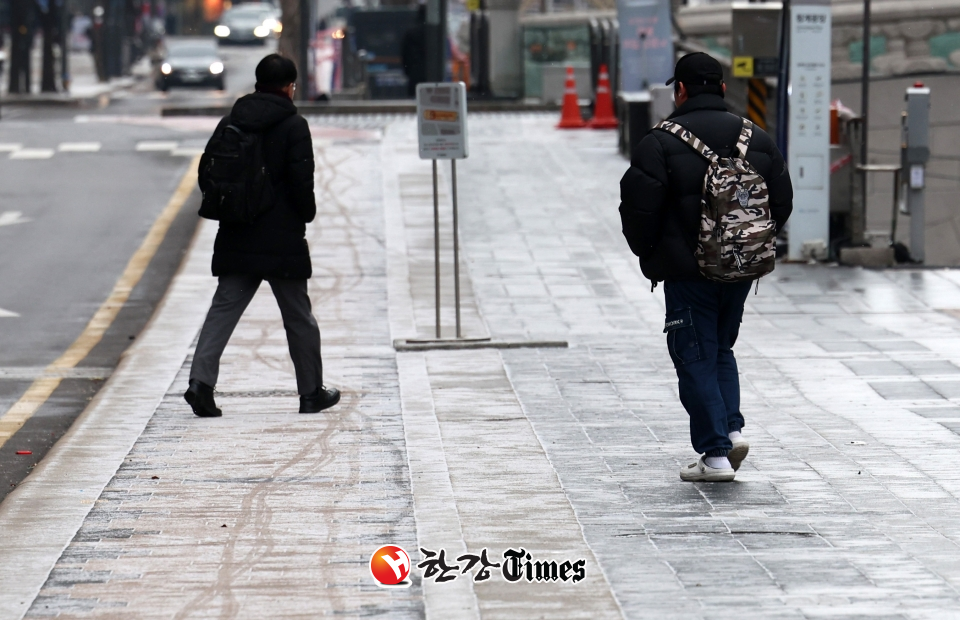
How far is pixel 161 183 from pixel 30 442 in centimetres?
1158

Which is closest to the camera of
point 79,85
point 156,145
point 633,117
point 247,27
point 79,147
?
point 633,117

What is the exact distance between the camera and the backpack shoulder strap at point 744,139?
6.36 meters

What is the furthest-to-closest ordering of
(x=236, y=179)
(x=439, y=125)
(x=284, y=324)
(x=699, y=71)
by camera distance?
1. (x=439, y=125)
2. (x=284, y=324)
3. (x=236, y=179)
4. (x=699, y=71)

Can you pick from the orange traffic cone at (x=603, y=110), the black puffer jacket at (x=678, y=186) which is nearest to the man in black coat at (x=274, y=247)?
the black puffer jacket at (x=678, y=186)

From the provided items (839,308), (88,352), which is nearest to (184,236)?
(88,352)

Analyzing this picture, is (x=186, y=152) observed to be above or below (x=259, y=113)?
below

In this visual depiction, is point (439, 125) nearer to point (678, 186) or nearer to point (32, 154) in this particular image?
point (678, 186)

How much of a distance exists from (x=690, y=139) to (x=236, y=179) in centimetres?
255

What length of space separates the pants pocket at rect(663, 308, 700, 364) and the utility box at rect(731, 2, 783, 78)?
8577mm

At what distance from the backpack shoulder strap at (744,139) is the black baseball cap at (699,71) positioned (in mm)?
232

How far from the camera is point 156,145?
75.4 ft

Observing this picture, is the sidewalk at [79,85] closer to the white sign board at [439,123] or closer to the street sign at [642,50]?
the street sign at [642,50]
